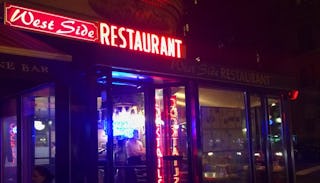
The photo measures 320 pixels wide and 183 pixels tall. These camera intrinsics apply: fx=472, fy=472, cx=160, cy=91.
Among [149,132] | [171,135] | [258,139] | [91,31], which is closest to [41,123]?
[91,31]

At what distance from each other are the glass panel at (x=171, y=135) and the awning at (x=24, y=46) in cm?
292

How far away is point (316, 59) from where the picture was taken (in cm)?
3944

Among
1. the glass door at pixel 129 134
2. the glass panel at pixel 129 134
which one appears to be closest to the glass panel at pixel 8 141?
the glass door at pixel 129 134

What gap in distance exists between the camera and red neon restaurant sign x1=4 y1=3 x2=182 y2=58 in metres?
6.98

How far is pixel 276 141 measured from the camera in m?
10.9

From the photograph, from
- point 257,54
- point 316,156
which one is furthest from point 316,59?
point 316,156

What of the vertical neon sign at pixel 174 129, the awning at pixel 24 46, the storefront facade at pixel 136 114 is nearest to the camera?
the awning at pixel 24 46

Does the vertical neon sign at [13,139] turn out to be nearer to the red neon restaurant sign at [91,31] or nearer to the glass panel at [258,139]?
the red neon restaurant sign at [91,31]

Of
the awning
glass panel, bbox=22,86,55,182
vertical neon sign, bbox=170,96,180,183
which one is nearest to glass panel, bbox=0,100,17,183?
glass panel, bbox=22,86,55,182

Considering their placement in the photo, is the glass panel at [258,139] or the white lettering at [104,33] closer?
the white lettering at [104,33]

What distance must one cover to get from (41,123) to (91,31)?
6.21 feet

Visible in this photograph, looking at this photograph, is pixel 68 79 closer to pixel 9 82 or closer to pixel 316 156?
pixel 9 82

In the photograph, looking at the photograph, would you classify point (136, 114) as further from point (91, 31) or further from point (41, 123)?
point (91, 31)

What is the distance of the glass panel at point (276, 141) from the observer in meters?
10.7
